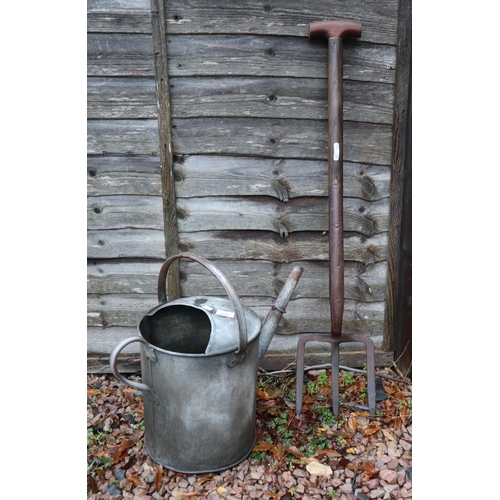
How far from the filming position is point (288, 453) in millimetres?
2336

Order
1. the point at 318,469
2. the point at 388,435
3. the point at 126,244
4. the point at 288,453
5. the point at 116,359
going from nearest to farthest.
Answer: the point at 116,359, the point at 318,469, the point at 288,453, the point at 388,435, the point at 126,244

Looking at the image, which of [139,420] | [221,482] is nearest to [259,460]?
[221,482]

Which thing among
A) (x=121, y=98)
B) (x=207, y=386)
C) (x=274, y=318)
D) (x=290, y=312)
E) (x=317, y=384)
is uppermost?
(x=121, y=98)

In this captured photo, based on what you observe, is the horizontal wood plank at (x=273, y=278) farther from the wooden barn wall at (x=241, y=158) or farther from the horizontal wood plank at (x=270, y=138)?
the horizontal wood plank at (x=270, y=138)

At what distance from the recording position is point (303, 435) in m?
2.45

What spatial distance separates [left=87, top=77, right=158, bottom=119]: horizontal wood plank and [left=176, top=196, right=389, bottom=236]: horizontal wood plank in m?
0.52

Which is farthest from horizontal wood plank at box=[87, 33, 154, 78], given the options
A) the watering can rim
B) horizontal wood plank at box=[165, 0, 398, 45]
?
the watering can rim

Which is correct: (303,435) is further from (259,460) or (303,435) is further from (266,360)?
(266,360)

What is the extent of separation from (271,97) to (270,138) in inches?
8.9

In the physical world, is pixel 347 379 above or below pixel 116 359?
below

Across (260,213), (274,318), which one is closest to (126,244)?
(260,213)

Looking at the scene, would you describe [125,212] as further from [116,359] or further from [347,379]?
[347,379]

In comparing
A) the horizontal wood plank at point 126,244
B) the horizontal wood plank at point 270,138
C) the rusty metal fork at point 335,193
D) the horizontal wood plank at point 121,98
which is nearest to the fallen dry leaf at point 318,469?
the rusty metal fork at point 335,193

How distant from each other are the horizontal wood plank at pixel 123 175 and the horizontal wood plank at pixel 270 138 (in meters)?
0.09
